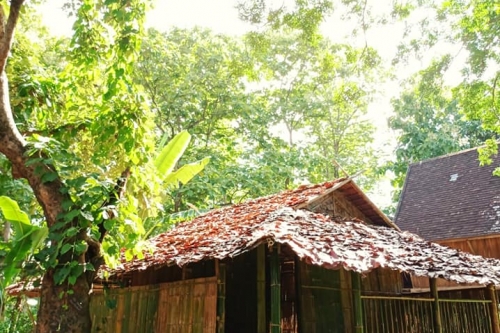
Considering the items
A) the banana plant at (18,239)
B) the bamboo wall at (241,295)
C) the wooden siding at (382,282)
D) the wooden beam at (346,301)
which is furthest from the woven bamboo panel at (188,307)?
the wooden siding at (382,282)

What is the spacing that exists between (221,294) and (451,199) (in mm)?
11589

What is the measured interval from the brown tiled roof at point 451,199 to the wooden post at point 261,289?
29.7 ft

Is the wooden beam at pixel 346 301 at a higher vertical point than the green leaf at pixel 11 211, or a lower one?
lower

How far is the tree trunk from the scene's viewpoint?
4.55m

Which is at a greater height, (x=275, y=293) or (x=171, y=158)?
(x=171, y=158)

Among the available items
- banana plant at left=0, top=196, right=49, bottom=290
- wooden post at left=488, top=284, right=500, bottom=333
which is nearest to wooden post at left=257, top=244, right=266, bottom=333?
banana plant at left=0, top=196, right=49, bottom=290

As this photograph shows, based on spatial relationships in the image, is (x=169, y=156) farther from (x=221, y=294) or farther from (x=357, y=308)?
(x=357, y=308)

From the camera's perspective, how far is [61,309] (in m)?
4.59

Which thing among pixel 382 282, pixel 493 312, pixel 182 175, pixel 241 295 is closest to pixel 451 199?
pixel 493 312

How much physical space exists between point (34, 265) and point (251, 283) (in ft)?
12.0

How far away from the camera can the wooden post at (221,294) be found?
6.51 meters

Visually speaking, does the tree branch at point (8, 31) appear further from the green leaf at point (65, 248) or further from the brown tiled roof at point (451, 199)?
the brown tiled roof at point (451, 199)

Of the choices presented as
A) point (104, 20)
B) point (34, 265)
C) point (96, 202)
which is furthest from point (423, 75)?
point (34, 265)

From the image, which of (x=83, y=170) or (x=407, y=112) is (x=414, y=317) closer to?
(x=83, y=170)
